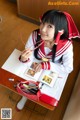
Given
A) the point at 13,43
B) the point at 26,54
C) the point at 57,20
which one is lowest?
the point at 13,43

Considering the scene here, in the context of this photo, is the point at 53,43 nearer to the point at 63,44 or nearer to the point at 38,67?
the point at 63,44

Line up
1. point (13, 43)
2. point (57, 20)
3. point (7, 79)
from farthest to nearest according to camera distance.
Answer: point (13, 43) → point (7, 79) → point (57, 20)

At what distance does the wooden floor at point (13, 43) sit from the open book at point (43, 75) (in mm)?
483

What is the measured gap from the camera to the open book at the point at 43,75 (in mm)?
1283

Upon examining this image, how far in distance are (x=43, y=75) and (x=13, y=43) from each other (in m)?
0.93

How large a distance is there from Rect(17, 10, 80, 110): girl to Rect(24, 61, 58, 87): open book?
0.03 metres

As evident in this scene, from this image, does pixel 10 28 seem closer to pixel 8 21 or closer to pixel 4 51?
pixel 8 21

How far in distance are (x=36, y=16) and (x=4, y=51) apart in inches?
24.5

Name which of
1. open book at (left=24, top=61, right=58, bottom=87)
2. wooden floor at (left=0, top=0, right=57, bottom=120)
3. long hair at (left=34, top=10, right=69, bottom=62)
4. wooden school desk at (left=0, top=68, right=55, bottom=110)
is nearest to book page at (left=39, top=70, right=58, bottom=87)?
open book at (left=24, top=61, right=58, bottom=87)

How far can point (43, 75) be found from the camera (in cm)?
131

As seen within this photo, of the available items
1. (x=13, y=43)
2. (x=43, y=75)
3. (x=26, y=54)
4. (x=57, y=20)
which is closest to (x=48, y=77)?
(x=43, y=75)

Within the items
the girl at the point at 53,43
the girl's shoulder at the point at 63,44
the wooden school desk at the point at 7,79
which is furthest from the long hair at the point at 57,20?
the wooden school desk at the point at 7,79

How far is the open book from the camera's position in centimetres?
128

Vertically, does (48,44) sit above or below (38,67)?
above
